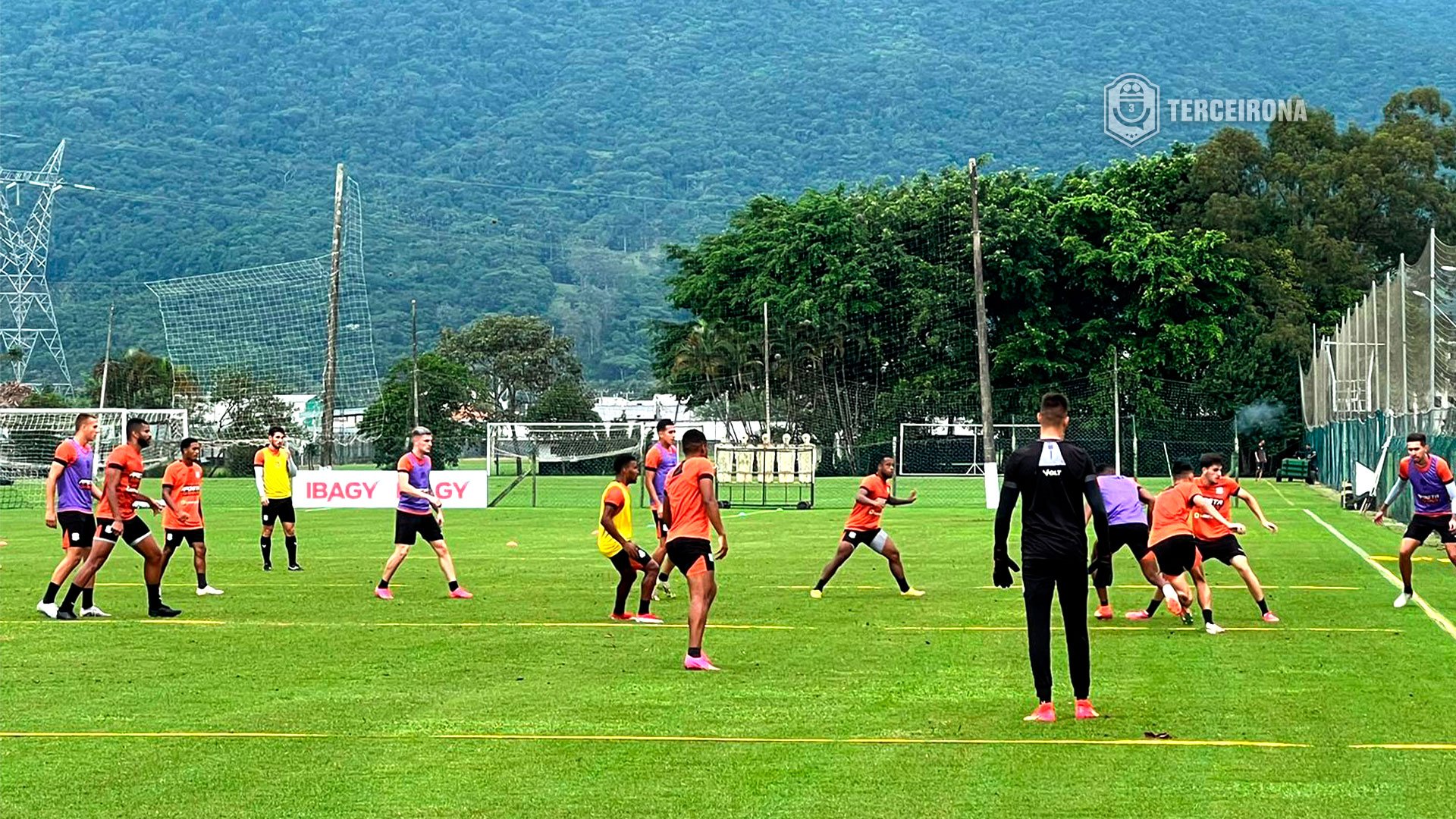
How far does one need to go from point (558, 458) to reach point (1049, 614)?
38.7 meters

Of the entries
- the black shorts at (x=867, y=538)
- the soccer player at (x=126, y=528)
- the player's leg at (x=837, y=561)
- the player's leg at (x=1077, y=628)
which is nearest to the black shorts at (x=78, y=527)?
the soccer player at (x=126, y=528)

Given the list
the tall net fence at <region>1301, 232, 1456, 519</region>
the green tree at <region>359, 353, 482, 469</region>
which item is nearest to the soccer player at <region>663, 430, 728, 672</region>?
the tall net fence at <region>1301, 232, 1456, 519</region>

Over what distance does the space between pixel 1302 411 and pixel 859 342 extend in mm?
17877

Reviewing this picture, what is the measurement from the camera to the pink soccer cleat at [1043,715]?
33.5ft

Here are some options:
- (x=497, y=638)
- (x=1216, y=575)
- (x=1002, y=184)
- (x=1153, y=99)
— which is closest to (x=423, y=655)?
(x=497, y=638)

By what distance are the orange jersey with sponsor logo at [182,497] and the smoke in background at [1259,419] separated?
5449 centimetres

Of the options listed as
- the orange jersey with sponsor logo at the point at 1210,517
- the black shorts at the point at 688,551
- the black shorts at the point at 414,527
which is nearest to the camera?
the black shorts at the point at 688,551

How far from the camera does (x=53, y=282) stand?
146500 mm

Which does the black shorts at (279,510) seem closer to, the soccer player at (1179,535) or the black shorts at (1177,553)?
the soccer player at (1179,535)

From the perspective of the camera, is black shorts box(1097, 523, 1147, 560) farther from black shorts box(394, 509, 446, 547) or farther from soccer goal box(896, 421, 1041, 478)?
soccer goal box(896, 421, 1041, 478)

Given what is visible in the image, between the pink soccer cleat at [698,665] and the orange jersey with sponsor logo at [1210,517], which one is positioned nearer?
the pink soccer cleat at [698,665]

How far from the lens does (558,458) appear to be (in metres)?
48.4

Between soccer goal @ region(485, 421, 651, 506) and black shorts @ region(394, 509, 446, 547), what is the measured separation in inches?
574

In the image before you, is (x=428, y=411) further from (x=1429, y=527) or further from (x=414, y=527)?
(x=1429, y=527)
